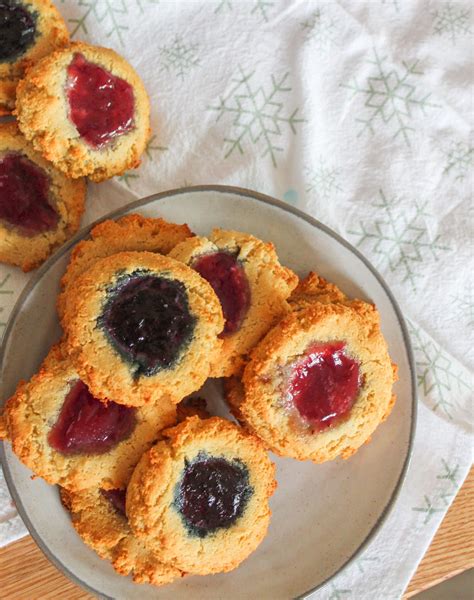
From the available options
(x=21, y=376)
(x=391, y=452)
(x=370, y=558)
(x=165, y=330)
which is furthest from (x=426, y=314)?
(x=21, y=376)

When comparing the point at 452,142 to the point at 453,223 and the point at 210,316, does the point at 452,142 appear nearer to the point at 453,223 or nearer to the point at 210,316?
the point at 453,223

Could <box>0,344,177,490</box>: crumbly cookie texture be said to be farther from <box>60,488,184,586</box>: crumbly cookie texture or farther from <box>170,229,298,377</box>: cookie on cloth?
<box>170,229,298,377</box>: cookie on cloth

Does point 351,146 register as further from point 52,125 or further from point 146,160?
point 52,125

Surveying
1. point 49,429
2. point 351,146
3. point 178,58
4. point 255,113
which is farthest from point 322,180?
point 49,429

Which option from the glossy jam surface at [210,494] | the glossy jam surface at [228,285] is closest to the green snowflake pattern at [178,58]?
the glossy jam surface at [228,285]

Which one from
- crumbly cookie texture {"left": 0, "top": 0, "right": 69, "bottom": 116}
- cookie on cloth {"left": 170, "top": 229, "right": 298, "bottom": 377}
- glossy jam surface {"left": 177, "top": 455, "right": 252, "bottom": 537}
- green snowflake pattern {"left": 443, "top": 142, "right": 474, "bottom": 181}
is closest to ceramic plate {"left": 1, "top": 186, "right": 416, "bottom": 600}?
cookie on cloth {"left": 170, "top": 229, "right": 298, "bottom": 377}
